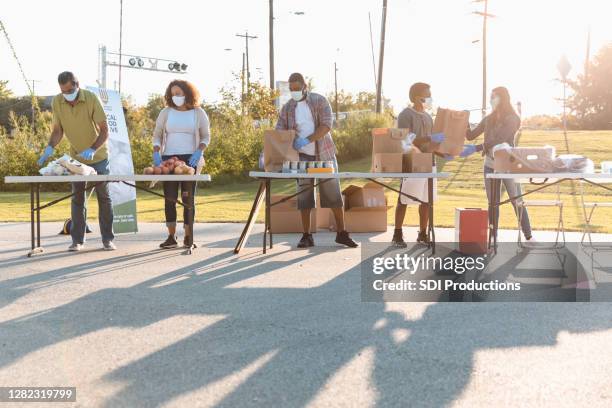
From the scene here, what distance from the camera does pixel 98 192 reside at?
8250 mm

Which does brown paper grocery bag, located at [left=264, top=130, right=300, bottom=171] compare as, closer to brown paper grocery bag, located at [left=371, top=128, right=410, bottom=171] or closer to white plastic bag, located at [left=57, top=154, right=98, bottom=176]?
brown paper grocery bag, located at [left=371, top=128, right=410, bottom=171]

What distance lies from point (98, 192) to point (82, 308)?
3.30 meters

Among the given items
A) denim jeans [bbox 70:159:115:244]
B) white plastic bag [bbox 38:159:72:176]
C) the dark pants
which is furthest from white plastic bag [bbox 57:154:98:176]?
the dark pants

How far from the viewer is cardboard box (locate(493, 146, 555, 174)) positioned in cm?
703

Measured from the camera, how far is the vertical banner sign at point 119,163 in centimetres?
989

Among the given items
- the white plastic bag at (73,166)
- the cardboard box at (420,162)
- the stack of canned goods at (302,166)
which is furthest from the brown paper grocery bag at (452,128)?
the white plastic bag at (73,166)

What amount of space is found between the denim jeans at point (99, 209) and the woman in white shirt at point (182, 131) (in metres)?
0.65

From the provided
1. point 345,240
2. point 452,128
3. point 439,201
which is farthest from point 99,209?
point 439,201

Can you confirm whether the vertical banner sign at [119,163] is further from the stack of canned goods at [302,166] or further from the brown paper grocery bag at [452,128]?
the brown paper grocery bag at [452,128]

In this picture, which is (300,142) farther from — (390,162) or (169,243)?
(169,243)

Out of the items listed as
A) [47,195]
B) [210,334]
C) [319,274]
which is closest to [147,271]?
[319,274]

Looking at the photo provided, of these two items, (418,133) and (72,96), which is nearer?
(72,96)

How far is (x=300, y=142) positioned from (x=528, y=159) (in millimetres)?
2410

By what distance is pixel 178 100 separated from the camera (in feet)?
26.2
